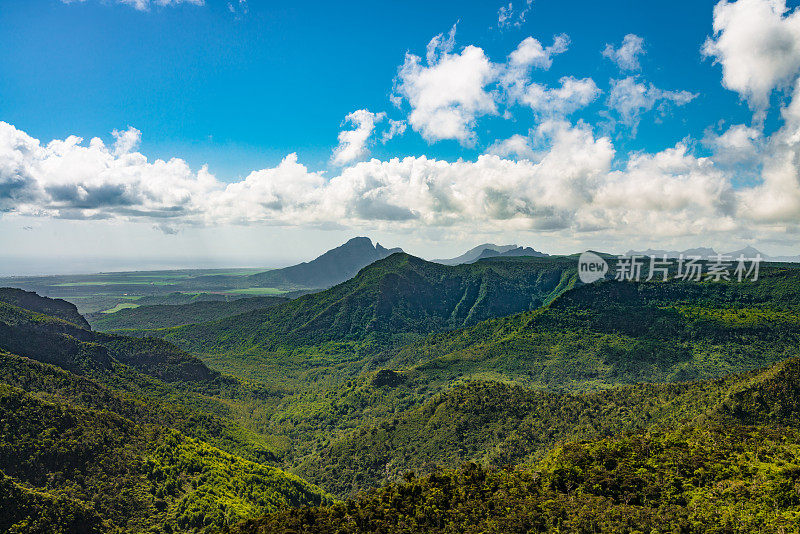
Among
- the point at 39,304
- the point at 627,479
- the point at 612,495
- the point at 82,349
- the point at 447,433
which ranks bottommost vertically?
the point at 447,433

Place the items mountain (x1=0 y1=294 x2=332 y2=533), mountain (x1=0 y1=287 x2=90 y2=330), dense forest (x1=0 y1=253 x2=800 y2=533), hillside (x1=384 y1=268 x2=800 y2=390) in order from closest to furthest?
dense forest (x1=0 y1=253 x2=800 y2=533)
mountain (x1=0 y1=294 x2=332 y2=533)
hillside (x1=384 y1=268 x2=800 y2=390)
mountain (x1=0 y1=287 x2=90 y2=330)

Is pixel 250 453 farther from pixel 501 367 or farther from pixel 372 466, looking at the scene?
pixel 501 367

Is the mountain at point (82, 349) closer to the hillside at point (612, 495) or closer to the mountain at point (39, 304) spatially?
the mountain at point (39, 304)

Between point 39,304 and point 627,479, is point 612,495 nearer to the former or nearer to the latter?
point 627,479

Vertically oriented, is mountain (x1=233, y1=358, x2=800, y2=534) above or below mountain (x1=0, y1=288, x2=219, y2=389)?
above

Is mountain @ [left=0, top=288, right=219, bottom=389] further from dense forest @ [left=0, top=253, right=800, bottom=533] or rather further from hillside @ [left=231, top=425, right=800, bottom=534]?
hillside @ [left=231, top=425, right=800, bottom=534]

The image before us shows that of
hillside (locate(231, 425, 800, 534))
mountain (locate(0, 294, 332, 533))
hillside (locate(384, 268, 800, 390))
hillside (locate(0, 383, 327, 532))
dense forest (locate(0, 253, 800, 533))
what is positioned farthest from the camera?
hillside (locate(384, 268, 800, 390))

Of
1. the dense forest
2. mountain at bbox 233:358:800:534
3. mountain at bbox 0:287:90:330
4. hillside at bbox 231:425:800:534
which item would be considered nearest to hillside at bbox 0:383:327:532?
the dense forest

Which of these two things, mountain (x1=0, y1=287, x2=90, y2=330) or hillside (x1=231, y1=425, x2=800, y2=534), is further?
mountain (x1=0, y1=287, x2=90, y2=330)

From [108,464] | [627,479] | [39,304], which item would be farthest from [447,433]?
[39,304]

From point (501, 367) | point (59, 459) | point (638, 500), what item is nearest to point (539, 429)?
point (638, 500)
